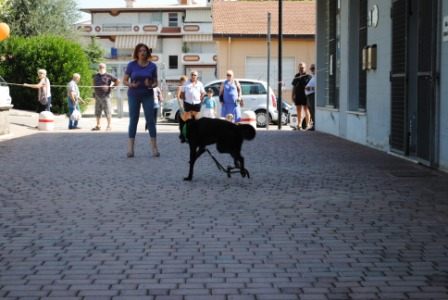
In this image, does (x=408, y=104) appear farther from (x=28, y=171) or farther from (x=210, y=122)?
(x=28, y=171)

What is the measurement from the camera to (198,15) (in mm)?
94438

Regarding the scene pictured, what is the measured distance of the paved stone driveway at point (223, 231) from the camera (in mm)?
5121

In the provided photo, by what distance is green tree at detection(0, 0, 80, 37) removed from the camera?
5159 cm

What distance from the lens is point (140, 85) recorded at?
46.7ft

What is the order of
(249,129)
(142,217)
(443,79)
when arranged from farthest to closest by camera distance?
(443,79) < (249,129) < (142,217)

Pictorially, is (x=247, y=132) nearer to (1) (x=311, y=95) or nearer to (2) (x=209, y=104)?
(1) (x=311, y=95)

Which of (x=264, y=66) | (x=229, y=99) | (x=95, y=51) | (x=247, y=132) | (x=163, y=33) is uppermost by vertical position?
(x=163, y=33)

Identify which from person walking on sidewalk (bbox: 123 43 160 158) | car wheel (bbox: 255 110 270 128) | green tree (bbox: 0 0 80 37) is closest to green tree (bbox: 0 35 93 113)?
car wheel (bbox: 255 110 270 128)

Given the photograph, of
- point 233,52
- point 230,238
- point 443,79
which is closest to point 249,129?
point 443,79

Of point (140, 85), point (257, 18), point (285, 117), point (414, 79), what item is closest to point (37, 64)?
point (285, 117)

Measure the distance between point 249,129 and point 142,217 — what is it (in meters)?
2.90

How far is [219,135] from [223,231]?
3593mm

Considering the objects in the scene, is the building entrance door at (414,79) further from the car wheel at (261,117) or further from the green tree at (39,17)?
the green tree at (39,17)

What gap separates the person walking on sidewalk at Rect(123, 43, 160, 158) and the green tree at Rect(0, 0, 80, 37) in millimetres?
38754
